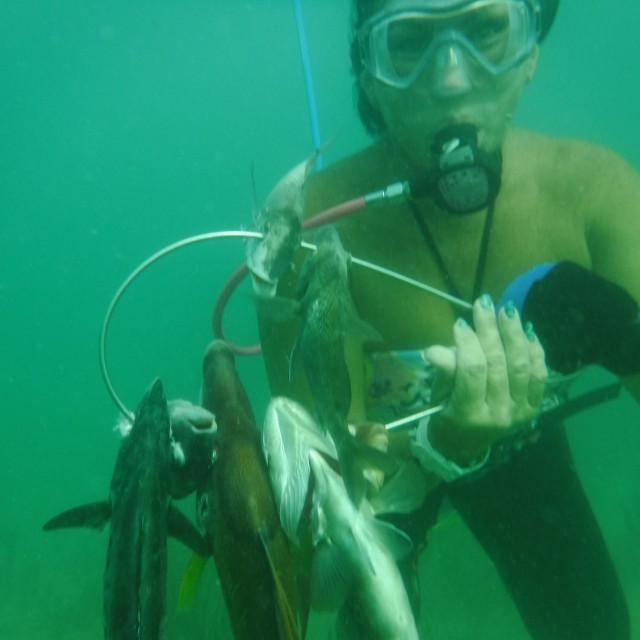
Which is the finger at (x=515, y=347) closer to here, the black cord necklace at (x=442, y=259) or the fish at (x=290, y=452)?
the fish at (x=290, y=452)

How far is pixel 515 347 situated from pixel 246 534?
1115 mm

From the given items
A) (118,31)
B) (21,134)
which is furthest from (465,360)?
(21,134)

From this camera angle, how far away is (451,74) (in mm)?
2490

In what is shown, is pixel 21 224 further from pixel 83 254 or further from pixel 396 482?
pixel 396 482

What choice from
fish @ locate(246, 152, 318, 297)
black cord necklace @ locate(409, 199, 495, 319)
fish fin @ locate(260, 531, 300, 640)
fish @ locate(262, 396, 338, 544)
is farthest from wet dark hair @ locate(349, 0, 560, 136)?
fish fin @ locate(260, 531, 300, 640)

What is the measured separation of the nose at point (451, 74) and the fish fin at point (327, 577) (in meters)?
2.04

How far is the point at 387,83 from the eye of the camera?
2672 millimetres

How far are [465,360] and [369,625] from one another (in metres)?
0.85

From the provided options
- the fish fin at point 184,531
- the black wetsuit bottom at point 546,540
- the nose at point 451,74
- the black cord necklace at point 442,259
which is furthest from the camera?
the black wetsuit bottom at point 546,540

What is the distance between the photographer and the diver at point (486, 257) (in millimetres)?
2188

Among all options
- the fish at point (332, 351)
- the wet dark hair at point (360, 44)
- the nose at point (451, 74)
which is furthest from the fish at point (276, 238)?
the wet dark hair at point (360, 44)

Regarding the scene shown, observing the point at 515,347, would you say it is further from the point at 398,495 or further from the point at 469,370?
the point at 398,495

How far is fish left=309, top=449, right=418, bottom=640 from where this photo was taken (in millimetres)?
1402

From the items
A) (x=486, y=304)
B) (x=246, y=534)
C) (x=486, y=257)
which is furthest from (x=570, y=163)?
(x=246, y=534)
